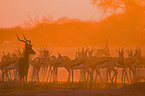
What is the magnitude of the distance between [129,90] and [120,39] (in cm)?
3658

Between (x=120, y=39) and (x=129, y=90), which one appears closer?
(x=129, y=90)

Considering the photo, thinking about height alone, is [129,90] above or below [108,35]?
below

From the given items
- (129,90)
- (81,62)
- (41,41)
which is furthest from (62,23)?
(129,90)

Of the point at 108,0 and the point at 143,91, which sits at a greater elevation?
the point at 108,0

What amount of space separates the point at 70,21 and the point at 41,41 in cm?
803

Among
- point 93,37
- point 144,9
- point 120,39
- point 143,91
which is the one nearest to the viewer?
point 143,91

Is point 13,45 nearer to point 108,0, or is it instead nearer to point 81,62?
point 108,0

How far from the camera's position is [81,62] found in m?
21.1

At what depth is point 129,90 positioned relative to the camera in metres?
16.2

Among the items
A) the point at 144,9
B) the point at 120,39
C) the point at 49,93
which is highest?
the point at 144,9

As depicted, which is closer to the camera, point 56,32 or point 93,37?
point 93,37

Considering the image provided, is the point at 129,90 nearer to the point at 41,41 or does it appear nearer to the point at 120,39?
the point at 120,39

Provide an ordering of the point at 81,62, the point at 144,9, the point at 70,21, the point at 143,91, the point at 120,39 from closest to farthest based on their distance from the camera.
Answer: the point at 143,91 → the point at 81,62 → the point at 144,9 → the point at 120,39 → the point at 70,21

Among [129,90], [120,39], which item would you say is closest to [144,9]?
[120,39]
